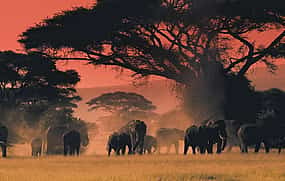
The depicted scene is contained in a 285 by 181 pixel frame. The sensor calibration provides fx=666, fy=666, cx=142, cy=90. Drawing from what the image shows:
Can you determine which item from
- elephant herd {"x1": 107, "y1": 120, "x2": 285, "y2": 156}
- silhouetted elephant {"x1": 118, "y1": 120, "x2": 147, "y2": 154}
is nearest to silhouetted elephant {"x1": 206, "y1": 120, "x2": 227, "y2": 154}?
elephant herd {"x1": 107, "y1": 120, "x2": 285, "y2": 156}

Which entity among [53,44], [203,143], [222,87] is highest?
[53,44]

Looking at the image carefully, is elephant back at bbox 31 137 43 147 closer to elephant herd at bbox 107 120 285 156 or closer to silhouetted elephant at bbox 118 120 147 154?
elephant herd at bbox 107 120 285 156

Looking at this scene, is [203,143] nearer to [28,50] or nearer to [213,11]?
[213,11]

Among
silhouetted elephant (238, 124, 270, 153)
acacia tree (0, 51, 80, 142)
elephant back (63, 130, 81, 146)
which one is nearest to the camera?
silhouetted elephant (238, 124, 270, 153)

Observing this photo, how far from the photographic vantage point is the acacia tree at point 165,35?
35062 mm

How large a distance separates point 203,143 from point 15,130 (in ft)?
63.3

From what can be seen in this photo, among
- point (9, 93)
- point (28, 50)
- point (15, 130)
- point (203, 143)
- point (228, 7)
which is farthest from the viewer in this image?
point (15, 130)

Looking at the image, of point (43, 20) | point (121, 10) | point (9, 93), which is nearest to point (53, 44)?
point (43, 20)

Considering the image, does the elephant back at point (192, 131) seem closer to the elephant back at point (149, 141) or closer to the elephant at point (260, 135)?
the elephant at point (260, 135)

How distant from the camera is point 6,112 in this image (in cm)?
4209

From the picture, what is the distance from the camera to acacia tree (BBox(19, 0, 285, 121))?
115 feet

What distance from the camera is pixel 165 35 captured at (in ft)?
120

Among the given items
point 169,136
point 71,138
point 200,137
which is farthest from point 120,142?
point 169,136

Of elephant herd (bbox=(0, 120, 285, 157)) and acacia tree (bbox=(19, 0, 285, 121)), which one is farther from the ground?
acacia tree (bbox=(19, 0, 285, 121))
